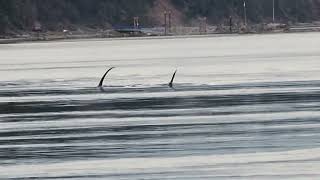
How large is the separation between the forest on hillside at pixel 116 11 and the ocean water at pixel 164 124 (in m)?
62.7

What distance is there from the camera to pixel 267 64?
33.8 meters

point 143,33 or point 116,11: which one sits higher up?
point 116,11

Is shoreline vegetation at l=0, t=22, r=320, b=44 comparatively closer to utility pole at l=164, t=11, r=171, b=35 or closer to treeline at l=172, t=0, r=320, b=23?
utility pole at l=164, t=11, r=171, b=35

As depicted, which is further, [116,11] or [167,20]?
[167,20]

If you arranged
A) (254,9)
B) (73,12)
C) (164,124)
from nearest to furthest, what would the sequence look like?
1. (164,124)
2. (73,12)
3. (254,9)

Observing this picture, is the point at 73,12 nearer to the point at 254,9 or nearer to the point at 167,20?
the point at 167,20

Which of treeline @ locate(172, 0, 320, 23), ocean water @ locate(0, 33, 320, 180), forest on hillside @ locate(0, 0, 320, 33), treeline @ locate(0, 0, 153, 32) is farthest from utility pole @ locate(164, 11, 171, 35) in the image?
ocean water @ locate(0, 33, 320, 180)

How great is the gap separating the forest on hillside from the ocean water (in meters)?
62.7

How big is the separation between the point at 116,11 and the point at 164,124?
Result: 284 feet

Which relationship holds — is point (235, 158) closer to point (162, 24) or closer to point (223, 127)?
point (223, 127)

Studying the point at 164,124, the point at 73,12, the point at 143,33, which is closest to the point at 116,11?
the point at 73,12

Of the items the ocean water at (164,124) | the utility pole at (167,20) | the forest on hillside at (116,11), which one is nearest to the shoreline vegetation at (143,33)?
the utility pole at (167,20)

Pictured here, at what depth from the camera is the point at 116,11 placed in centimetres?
10181

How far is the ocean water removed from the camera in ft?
37.1
